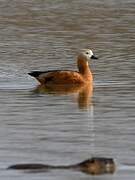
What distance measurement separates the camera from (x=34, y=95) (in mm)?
17844

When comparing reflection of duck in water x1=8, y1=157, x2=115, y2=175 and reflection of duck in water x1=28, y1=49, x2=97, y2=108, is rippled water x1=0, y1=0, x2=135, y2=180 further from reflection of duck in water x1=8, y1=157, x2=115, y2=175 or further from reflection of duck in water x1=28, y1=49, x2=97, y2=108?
reflection of duck in water x1=28, y1=49, x2=97, y2=108

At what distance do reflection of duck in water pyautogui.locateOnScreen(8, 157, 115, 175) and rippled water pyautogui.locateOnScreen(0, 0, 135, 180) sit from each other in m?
0.12

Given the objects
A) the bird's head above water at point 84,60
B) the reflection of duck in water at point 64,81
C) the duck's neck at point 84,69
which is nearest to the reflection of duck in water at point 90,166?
the reflection of duck in water at point 64,81

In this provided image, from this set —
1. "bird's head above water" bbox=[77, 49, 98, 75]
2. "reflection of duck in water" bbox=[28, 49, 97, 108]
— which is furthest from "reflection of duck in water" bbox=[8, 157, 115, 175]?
"bird's head above water" bbox=[77, 49, 98, 75]

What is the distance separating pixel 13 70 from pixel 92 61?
2528mm

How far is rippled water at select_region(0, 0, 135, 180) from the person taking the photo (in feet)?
39.9

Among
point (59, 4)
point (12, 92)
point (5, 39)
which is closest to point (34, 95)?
point (12, 92)

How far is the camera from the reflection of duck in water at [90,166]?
10984 millimetres

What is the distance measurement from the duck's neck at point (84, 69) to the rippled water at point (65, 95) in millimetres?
212

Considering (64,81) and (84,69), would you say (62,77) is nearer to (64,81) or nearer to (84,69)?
(64,81)

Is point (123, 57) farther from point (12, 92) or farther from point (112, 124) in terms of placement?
point (112, 124)

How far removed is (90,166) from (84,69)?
955 cm

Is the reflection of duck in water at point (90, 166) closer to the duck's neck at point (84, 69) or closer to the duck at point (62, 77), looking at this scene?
the duck at point (62, 77)

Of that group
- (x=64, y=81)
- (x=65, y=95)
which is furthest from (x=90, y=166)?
(x=64, y=81)
